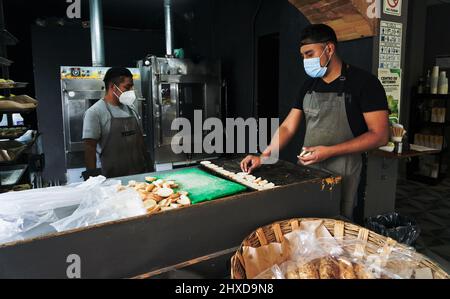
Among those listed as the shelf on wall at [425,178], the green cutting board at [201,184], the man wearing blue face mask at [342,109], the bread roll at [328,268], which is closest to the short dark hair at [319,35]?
the man wearing blue face mask at [342,109]

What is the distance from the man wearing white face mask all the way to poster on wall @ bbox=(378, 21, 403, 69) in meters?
2.20

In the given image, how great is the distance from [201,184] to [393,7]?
8.43 feet

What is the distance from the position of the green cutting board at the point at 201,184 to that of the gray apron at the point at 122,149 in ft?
3.50

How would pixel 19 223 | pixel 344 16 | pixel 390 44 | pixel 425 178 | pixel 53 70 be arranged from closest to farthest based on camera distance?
1. pixel 19 223
2. pixel 344 16
3. pixel 390 44
4. pixel 425 178
5. pixel 53 70

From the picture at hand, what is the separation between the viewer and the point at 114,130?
2775 mm

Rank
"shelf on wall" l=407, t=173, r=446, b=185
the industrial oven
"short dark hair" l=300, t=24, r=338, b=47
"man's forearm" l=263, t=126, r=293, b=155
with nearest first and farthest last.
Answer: "short dark hair" l=300, t=24, r=338, b=47
"man's forearm" l=263, t=126, r=293, b=155
the industrial oven
"shelf on wall" l=407, t=173, r=446, b=185

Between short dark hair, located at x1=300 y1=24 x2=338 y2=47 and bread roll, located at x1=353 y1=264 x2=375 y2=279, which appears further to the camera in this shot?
short dark hair, located at x1=300 y1=24 x2=338 y2=47

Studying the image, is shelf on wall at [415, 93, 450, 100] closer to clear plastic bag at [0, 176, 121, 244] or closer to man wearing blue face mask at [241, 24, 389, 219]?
man wearing blue face mask at [241, 24, 389, 219]

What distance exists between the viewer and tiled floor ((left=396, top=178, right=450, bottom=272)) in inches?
127

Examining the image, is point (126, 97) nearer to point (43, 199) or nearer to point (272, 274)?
point (43, 199)

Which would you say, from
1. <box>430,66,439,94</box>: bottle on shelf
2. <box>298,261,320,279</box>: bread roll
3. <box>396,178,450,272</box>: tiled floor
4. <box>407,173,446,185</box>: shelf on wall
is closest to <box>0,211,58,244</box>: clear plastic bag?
<box>298,261,320,279</box>: bread roll

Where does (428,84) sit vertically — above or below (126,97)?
above

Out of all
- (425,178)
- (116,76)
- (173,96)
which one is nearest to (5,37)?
(116,76)
